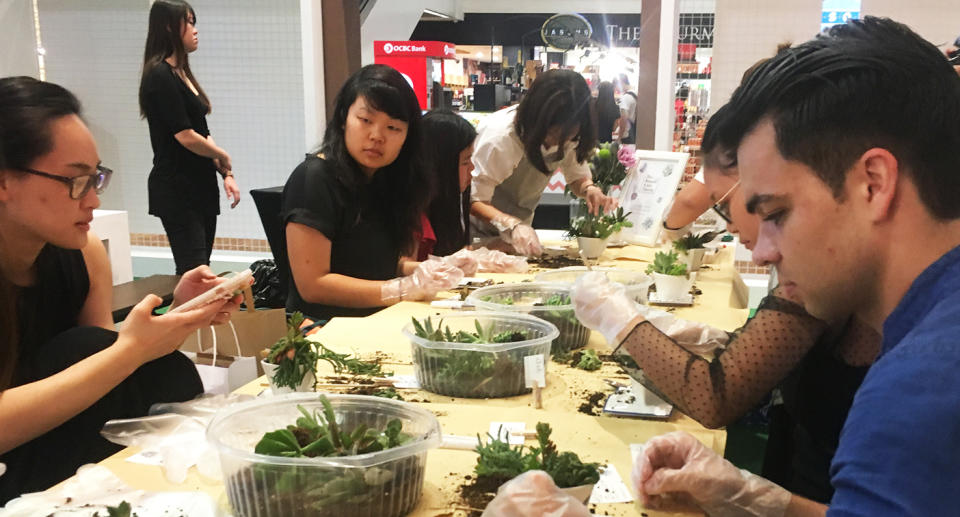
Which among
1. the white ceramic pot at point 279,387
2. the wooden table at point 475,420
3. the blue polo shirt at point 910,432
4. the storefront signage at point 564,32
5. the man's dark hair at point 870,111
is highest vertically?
the storefront signage at point 564,32

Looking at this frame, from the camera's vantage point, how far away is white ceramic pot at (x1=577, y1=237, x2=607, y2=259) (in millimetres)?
3236

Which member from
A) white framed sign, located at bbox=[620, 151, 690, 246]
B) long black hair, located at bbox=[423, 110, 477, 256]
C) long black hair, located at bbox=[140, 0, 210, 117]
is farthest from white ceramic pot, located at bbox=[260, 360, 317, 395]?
long black hair, located at bbox=[140, 0, 210, 117]

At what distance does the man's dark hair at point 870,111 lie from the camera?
2.84 ft

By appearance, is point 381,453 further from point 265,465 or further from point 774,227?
point 774,227

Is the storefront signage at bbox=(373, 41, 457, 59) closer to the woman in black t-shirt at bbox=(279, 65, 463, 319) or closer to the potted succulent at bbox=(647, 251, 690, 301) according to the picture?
the woman in black t-shirt at bbox=(279, 65, 463, 319)

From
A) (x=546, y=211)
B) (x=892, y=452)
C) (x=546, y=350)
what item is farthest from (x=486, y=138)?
(x=892, y=452)

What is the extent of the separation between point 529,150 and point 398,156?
40.2 inches

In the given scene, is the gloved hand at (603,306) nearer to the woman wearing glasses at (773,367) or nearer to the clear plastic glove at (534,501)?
the woman wearing glasses at (773,367)

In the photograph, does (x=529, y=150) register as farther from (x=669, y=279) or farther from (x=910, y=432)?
(x=910, y=432)

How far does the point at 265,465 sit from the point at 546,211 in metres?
4.40

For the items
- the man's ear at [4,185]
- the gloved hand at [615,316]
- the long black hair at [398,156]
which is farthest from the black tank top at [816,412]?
the man's ear at [4,185]

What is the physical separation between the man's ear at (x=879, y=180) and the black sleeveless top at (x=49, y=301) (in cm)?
162

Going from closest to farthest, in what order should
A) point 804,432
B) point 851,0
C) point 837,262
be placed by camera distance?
point 837,262 → point 804,432 → point 851,0

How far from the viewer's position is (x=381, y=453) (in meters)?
1.10
